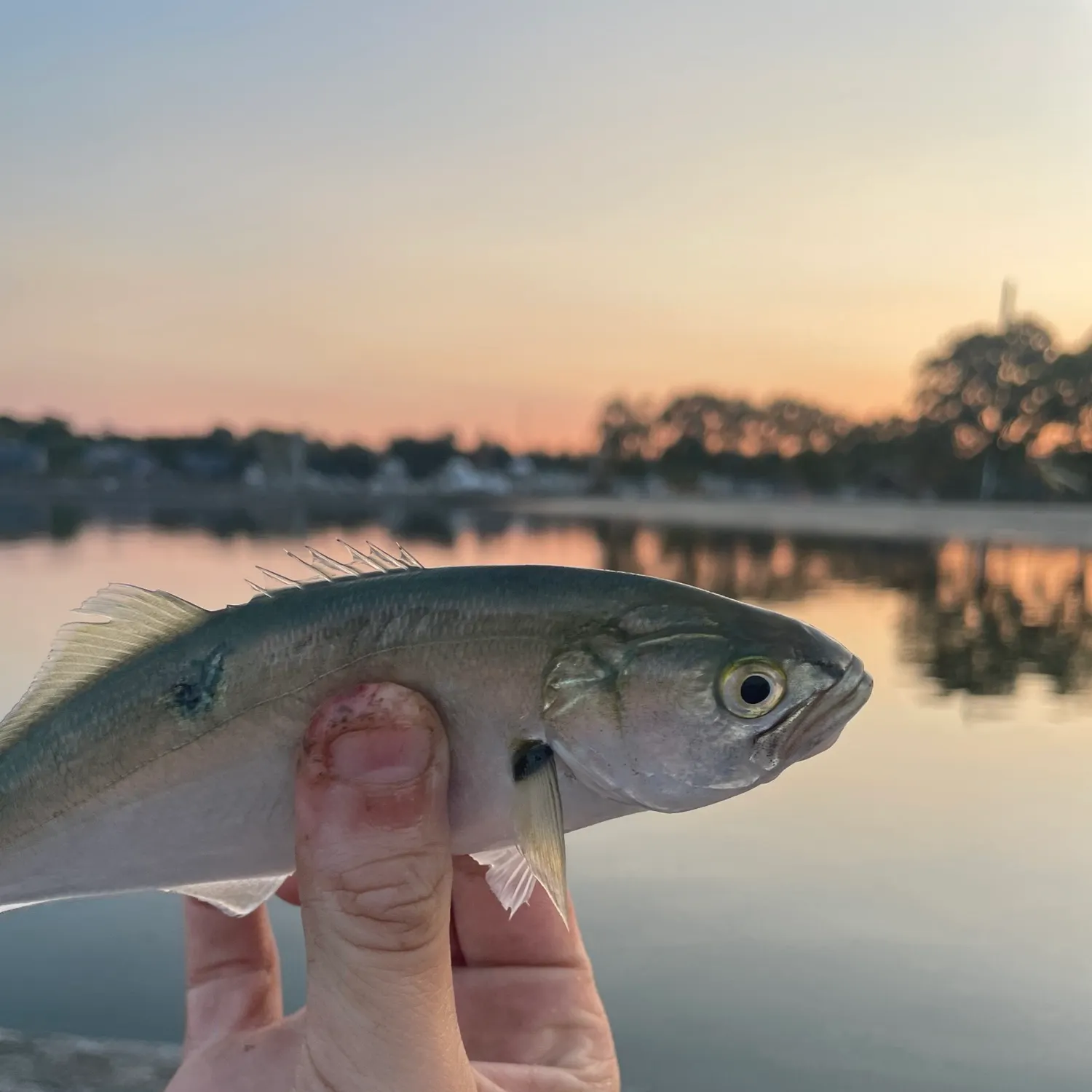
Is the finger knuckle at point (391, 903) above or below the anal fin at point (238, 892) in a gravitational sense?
above

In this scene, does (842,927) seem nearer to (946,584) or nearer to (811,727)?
(811,727)

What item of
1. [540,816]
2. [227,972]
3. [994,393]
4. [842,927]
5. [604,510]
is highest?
[994,393]

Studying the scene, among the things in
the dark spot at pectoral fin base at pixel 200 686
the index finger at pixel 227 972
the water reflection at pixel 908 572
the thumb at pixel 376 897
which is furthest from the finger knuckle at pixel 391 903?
the water reflection at pixel 908 572

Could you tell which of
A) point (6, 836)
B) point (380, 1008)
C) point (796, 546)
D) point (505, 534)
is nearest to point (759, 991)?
point (380, 1008)

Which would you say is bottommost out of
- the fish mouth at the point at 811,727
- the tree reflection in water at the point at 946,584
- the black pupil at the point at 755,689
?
the tree reflection in water at the point at 946,584

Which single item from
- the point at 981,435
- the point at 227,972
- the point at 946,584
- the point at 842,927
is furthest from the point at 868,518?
the point at 227,972

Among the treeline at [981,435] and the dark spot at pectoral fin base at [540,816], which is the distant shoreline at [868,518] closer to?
the treeline at [981,435]
